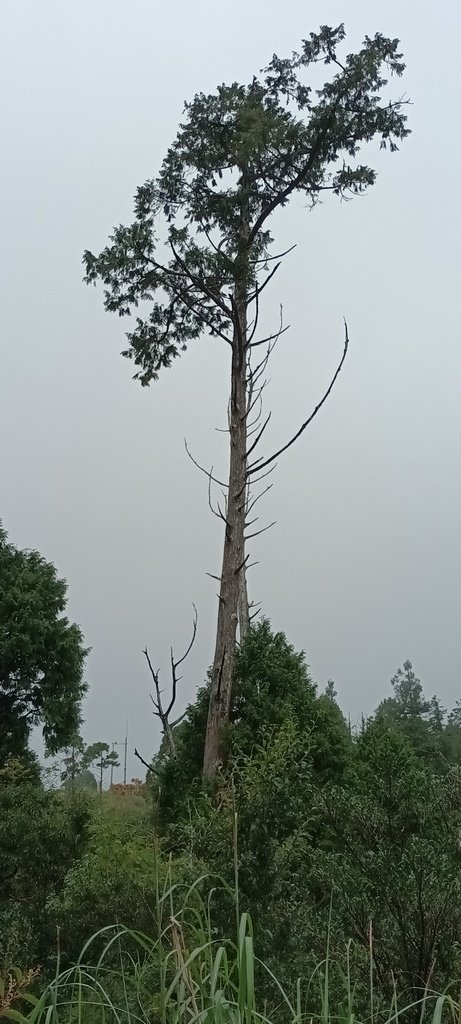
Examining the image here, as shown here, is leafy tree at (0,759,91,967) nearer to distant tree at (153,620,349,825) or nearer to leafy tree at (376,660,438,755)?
distant tree at (153,620,349,825)

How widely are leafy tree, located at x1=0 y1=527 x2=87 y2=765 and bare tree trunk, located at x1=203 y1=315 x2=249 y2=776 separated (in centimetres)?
794

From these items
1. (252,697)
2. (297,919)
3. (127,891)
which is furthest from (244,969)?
(252,697)

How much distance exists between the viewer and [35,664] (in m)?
21.2

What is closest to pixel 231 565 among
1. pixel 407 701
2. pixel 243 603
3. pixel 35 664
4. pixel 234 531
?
pixel 234 531

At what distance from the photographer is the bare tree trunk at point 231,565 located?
13203mm

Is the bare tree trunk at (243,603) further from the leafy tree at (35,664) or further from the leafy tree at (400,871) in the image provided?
the leafy tree at (400,871)

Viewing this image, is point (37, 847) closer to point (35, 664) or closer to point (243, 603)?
point (243, 603)

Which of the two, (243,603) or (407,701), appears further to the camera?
(407,701)

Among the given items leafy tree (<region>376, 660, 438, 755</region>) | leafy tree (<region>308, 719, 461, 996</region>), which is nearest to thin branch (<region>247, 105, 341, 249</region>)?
leafy tree (<region>308, 719, 461, 996</region>)

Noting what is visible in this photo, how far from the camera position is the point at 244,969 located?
1.55m

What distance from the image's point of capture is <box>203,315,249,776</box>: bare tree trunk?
13.2 m

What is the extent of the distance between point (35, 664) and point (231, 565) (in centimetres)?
886

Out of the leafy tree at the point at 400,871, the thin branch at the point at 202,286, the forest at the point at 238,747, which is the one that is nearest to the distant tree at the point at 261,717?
the forest at the point at 238,747

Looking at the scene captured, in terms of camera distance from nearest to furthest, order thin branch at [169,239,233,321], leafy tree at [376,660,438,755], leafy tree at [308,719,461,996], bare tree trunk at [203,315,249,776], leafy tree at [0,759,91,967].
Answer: leafy tree at [308,719,461,996] → leafy tree at [0,759,91,967] → bare tree trunk at [203,315,249,776] → thin branch at [169,239,233,321] → leafy tree at [376,660,438,755]
